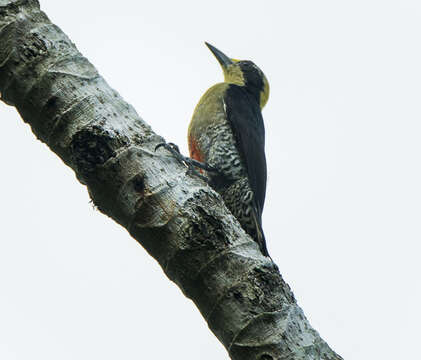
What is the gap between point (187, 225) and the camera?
87.4 inches

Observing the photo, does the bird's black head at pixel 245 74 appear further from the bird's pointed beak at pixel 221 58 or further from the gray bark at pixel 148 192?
the gray bark at pixel 148 192

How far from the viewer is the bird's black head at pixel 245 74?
25.5ft

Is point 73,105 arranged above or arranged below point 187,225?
above

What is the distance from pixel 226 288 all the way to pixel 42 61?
1172 millimetres

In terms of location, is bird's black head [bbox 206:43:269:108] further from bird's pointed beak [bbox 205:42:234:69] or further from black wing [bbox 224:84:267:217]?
black wing [bbox 224:84:267:217]

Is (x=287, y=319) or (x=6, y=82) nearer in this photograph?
(x=287, y=319)

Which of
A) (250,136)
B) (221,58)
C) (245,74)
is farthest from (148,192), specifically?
(221,58)

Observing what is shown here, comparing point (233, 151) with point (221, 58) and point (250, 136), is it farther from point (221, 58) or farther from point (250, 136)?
point (221, 58)

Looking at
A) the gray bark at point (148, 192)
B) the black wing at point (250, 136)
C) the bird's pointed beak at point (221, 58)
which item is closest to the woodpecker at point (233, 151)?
the black wing at point (250, 136)

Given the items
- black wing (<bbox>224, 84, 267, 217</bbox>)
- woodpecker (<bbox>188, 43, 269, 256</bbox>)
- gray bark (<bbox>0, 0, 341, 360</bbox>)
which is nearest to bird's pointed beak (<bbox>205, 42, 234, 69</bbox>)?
black wing (<bbox>224, 84, 267, 217</bbox>)

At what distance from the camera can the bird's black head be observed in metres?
7.76

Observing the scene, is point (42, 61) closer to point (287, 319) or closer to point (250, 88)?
point (287, 319)

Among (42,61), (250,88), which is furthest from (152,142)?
(250,88)

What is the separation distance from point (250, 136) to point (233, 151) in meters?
0.34
